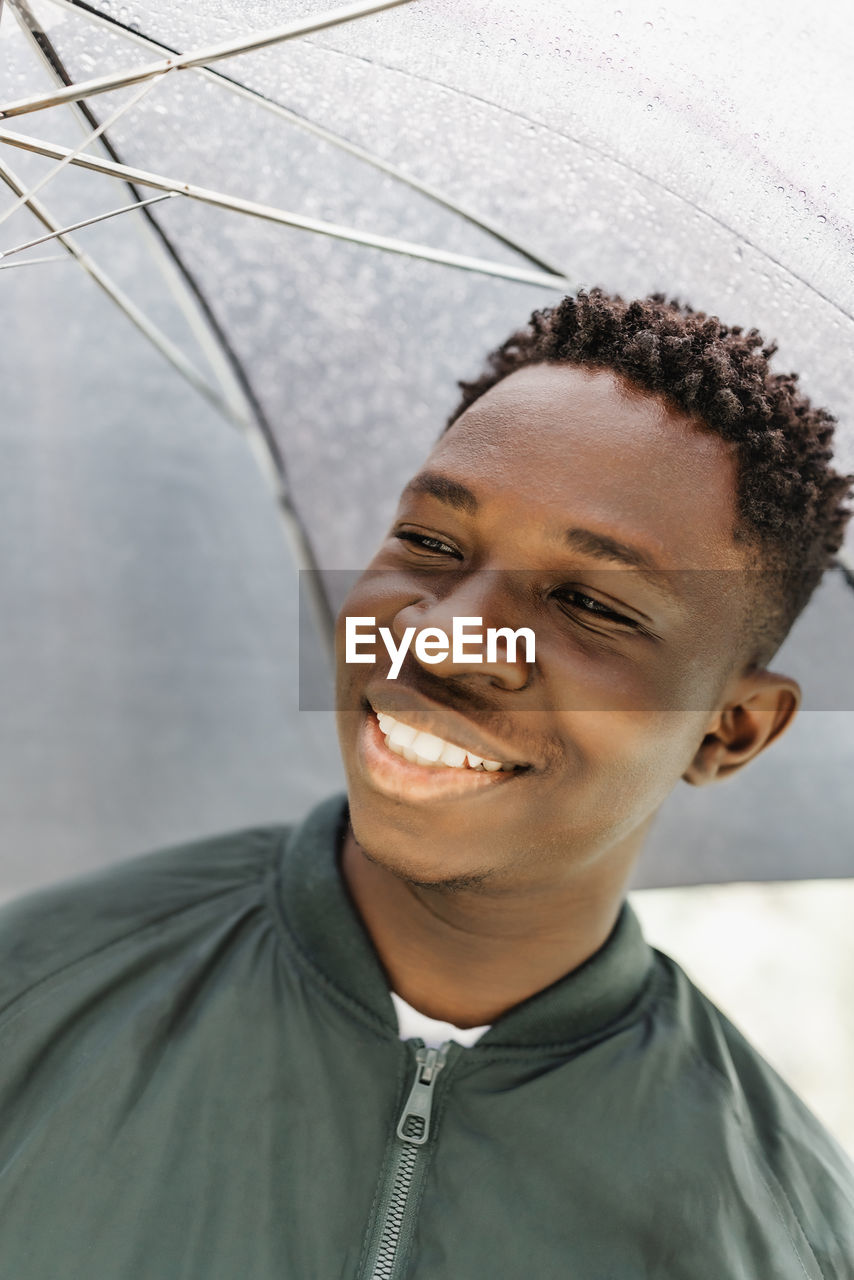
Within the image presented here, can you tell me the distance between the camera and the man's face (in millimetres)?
1146

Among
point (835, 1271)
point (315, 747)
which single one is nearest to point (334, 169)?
point (315, 747)

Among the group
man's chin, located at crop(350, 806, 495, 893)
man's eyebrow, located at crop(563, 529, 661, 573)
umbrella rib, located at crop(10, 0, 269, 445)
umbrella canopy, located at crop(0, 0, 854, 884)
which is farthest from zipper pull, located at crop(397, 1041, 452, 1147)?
umbrella rib, located at crop(10, 0, 269, 445)

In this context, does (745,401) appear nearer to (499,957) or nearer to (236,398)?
Result: (499,957)

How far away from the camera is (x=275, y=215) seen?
3.79 ft

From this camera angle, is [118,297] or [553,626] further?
[118,297]

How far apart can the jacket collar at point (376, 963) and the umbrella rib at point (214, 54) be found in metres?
0.88

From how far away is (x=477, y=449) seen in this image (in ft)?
4.14

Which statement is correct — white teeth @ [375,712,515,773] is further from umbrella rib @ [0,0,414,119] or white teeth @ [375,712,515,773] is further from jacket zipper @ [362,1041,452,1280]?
umbrella rib @ [0,0,414,119]

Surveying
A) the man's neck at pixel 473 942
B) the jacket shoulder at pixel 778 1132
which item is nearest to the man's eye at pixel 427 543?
the man's neck at pixel 473 942

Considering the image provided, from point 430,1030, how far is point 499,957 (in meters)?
0.12

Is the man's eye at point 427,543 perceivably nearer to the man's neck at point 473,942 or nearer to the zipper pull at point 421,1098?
the man's neck at point 473,942

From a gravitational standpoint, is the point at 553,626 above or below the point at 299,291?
below

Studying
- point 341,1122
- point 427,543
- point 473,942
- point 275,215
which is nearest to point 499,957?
point 473,942

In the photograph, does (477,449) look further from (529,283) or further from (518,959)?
(518,959)
